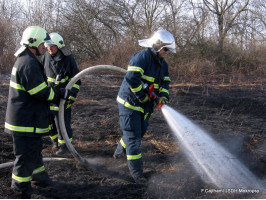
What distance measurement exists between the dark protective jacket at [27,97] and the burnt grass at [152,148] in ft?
2.72

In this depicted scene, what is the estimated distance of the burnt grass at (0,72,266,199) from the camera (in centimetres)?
326

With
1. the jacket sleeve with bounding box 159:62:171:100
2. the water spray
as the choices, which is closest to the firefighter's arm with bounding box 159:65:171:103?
the jacket sleeve with bounding box 159:62:171:100

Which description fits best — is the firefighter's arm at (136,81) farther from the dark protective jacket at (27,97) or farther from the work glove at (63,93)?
the dark protective jacket at (27,97)

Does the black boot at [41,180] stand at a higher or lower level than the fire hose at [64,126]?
lower

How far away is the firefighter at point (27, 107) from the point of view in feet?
9.05

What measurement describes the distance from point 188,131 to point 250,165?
1.50 meters

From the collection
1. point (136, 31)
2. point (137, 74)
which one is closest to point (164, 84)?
point (137, 74)

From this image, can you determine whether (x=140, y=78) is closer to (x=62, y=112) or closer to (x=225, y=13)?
(x=62, y=112)

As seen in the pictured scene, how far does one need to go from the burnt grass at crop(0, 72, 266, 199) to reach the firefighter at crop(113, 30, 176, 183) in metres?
0.37

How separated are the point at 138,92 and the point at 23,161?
61.9 inches

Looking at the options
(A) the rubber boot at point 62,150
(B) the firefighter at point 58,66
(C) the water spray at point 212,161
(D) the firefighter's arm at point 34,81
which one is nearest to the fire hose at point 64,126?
(A) the rubber boot at point 62,150

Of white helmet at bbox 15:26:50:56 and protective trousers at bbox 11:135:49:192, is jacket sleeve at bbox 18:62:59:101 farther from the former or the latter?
protective trousers at bbox 11:135:49:192

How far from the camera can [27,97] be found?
2.85 m

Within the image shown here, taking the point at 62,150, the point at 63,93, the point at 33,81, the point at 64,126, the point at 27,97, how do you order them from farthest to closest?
the point at 62,150 → the point at 64,126 → the point at 63,93 → the point at 27,97 → the point at 33,81
